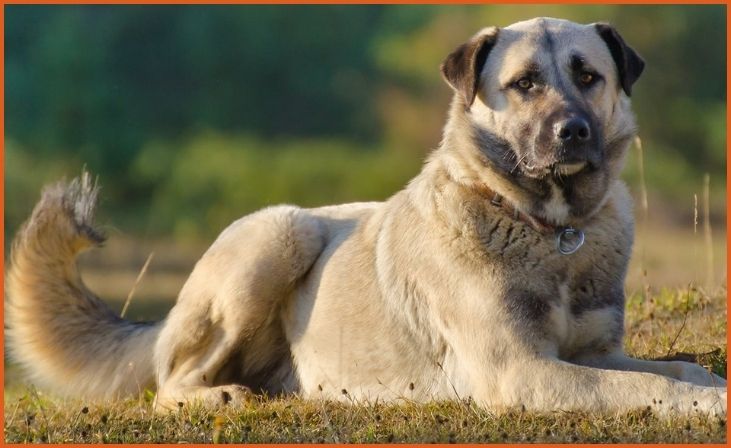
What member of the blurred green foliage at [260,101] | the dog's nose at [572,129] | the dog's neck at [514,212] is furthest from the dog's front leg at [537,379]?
the blurred green foliage at [260,101]

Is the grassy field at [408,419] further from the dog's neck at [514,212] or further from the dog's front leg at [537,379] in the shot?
the dog's neck at [514,212]

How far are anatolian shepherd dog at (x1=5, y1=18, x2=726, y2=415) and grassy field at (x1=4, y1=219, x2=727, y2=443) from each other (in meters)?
0.13

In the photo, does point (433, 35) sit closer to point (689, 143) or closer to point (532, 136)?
point (689, 143)

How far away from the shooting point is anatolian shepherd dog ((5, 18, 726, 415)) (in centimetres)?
555

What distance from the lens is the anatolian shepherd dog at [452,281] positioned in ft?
18.2

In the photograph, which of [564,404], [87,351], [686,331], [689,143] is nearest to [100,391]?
[87,351]

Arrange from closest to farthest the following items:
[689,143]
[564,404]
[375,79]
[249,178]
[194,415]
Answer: [564,404] < [194,415] < [249,178] < [689,143] < [375,79]

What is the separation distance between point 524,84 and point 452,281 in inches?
39.0

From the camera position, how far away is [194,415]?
19.0ft

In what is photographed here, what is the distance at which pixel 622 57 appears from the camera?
19.7 ft

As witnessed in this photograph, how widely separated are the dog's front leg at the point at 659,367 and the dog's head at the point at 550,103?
2.25ft

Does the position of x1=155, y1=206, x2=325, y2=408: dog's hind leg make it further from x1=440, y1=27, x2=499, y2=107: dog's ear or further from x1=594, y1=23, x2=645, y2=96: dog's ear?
x1=594, y1=23, x2=645, y2=96: dog's ear

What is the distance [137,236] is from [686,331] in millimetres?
16304

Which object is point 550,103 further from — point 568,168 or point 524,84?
point 568,168
